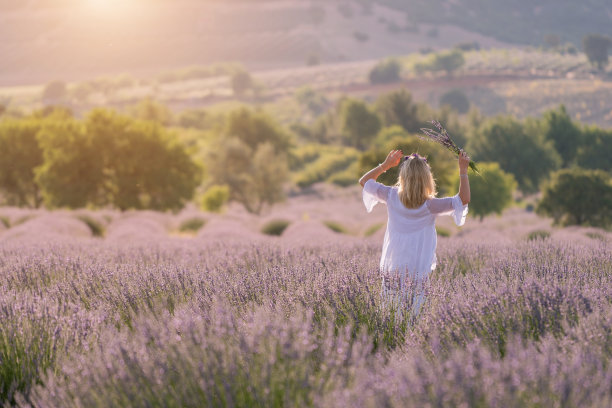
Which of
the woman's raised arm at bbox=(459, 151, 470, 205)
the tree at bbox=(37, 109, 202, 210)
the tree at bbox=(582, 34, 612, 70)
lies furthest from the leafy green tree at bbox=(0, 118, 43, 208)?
the tree at bbox=(582, 34, 612, 70)

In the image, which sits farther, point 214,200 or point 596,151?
point 596,151

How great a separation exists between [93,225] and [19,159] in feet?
46.8

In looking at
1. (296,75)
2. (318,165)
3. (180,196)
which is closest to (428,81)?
(296,75)

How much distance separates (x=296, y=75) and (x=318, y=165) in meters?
131

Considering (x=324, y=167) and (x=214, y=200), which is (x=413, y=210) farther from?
(x=324, y=167)

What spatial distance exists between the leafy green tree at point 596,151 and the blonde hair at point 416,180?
49.6 metres

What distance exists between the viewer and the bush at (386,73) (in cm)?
14425

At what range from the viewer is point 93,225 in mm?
18641

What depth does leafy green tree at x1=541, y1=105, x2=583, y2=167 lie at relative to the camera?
51656 mm

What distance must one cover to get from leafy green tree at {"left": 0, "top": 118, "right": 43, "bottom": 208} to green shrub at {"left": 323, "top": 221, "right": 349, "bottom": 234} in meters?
18.3

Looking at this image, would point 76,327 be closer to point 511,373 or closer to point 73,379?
point 73,379

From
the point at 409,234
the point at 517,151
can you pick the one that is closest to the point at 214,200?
the point at 409,234

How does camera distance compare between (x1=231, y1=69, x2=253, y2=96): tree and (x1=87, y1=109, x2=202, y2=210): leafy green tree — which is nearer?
(x1=87, y1=109, x2=202, y2=210): leafy green tree

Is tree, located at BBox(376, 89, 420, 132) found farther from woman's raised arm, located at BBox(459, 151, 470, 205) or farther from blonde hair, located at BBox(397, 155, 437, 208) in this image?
woman's raised arm, located at BBox(459, 151, 470, 205)
